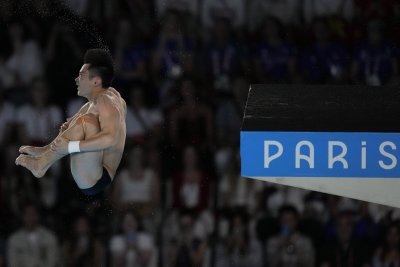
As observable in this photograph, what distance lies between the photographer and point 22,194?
29.1ft

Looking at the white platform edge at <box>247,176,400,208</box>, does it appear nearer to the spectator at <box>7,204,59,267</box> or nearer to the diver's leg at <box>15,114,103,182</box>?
the diver's leg at <box>15,114,103,182</box>

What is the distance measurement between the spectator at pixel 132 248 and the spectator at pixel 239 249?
61cm

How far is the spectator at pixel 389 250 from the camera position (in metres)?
8.62

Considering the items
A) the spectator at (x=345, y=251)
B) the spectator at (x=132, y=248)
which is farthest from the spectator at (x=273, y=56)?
the spectator at (x=132, y=248)

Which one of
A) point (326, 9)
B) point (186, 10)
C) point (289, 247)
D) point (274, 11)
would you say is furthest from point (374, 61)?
point (289, 247)

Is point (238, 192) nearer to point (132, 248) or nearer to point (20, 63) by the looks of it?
point (132, 248)

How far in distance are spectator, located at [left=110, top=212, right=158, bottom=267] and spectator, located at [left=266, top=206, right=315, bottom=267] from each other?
3.44ft

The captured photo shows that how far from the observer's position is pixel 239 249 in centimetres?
Result: 875

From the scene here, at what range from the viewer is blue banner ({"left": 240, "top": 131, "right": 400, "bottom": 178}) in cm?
513

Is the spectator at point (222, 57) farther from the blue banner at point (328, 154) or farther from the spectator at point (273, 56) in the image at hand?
the blue banner at point (328, 154)

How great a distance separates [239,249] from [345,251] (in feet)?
3.09

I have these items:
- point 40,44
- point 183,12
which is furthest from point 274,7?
point 40,44

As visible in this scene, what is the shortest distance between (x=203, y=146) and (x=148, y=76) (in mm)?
903

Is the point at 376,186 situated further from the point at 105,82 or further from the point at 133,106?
the point at 133,106
